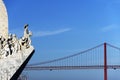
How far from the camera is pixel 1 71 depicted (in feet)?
65.4

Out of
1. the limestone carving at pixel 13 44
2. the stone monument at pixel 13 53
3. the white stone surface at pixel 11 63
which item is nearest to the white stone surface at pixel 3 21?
the stone monument at pixel 13 53

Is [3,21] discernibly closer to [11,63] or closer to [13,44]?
[13,44]

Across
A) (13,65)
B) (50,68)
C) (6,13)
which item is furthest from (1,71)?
(50,68)

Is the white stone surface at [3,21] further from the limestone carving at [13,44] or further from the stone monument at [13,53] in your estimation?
the limestone carving at [13,44]

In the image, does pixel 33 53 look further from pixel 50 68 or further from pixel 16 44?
pixel 50 68

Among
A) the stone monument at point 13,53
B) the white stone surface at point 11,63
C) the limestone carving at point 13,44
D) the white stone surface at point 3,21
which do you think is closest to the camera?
the white stone surface at point 11,63

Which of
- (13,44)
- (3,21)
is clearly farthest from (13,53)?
(3,21)

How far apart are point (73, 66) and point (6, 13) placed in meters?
29.4

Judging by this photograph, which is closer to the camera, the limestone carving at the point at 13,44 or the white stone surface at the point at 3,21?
the limestone carving at the point at 13,44

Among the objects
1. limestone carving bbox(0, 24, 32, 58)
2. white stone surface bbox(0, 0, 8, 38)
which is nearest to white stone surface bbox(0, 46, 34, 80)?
limestone carving bbox(0, 24, 32, 58)

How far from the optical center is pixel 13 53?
20.8 metres

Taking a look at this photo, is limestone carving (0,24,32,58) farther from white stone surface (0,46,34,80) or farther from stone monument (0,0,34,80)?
white stone surface (0,46,34,80)

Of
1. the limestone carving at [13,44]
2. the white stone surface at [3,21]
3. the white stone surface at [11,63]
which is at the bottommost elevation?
the white stone surface at [11,63]

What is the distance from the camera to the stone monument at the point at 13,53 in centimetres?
2003
